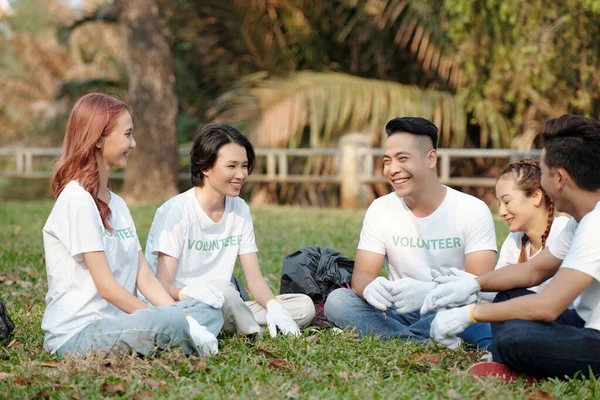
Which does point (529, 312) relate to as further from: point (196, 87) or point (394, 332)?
point (196, 87)

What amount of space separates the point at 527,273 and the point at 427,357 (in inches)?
24.5

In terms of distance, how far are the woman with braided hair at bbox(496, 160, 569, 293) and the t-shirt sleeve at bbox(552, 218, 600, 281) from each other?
0.91 m

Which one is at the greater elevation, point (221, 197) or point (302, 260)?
point (221, 197)

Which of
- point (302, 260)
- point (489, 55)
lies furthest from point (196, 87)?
point (302, 260)

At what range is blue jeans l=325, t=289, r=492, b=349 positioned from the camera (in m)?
4.26

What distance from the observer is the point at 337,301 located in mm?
4531

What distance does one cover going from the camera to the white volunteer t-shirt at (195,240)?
4478 mm

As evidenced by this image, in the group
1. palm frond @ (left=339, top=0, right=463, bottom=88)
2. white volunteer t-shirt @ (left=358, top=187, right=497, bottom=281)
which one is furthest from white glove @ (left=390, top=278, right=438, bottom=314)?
palm frond @ (left=339, top=0, right=463, bottom=88)

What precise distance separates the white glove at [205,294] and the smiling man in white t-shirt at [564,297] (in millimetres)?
1240

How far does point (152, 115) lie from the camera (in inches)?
537

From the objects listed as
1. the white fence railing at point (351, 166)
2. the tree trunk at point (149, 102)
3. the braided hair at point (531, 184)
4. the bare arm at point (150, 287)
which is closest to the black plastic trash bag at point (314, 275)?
the bare arm at point (150, 287)

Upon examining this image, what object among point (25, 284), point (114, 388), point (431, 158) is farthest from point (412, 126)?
point (25, 284)

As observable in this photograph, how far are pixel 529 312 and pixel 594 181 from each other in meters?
0.61

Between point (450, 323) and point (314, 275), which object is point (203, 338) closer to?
point (450, 323)
